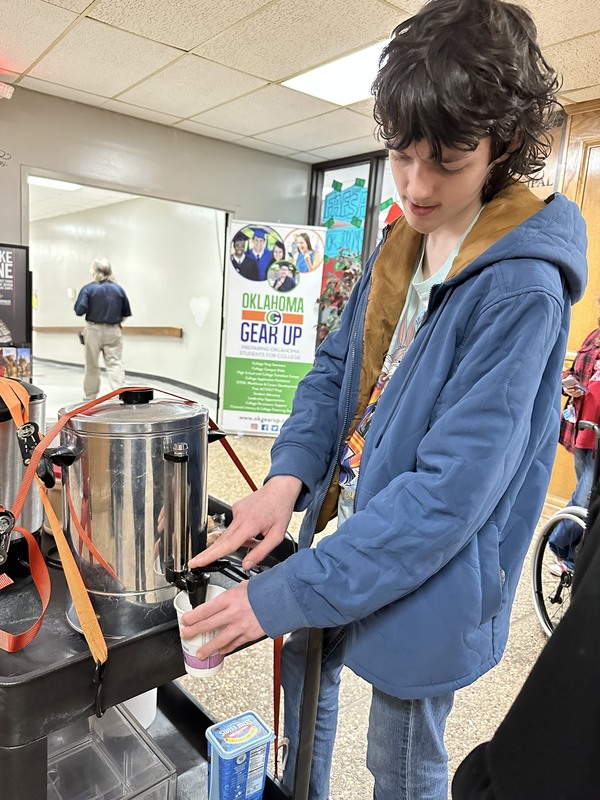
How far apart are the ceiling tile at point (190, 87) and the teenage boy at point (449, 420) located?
328cm

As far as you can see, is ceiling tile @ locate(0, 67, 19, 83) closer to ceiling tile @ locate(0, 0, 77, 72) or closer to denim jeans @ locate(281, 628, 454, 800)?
ceiling tile @ locate(0, 0, 77, 72)

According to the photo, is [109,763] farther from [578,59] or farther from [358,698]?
[578,59]

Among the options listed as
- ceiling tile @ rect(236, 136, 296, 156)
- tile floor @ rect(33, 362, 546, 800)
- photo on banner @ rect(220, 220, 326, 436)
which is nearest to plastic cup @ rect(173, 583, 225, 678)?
tile floor @ rect(33, 362, 546, 800)

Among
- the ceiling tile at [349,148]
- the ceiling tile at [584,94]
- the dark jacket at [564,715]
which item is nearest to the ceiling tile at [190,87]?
the ceiling tile at [349,148]

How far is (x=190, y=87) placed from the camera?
391cm

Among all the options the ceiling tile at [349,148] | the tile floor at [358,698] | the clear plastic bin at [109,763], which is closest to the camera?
the clear plastic bin at [109,763]

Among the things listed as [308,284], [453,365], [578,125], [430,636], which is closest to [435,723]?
[430,636]

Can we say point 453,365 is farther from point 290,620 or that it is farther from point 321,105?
point 321,105

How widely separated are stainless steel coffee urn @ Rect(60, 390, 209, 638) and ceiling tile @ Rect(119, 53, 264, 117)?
11.1ft

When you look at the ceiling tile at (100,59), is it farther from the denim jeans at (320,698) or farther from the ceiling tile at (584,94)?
the denim jeans at (320,698)

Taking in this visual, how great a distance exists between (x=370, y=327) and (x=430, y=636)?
48 cm

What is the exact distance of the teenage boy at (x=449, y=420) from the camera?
0.68 metres

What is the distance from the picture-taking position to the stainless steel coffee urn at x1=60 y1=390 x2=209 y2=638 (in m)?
0.77

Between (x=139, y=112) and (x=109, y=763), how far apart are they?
457 cm
